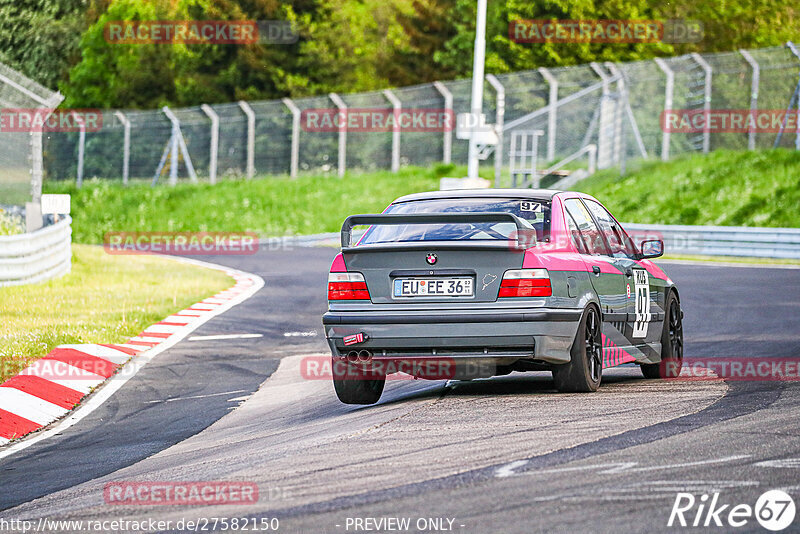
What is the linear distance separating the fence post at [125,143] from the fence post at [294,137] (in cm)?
561

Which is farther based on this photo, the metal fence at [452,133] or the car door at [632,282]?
the metal fence at [452,133]

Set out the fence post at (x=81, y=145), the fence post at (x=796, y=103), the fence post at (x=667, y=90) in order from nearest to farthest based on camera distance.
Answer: the fence post at (x=796, y=103) < the fence post at (x=667, y=90) < the fence post at (x=81, y=145)

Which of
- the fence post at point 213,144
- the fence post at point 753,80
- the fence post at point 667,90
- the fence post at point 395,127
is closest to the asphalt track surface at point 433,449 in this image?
the fence post at point 753,80

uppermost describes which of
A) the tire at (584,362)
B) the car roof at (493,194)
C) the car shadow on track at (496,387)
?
the car roof at (493,194)

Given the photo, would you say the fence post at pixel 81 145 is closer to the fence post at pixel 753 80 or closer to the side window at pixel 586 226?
the fence post at pixel 753 80

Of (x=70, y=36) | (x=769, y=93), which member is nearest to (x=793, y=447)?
(x=769, y=93)

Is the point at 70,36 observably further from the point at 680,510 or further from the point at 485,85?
the point at 680,510

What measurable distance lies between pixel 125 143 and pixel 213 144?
3.17 metres

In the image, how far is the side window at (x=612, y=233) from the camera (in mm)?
10328

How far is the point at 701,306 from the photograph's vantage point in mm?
16672

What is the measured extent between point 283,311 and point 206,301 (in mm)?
1810

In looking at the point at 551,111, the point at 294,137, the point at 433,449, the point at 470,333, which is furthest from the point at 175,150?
the point at 433,449

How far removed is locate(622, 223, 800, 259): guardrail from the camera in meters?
27.0

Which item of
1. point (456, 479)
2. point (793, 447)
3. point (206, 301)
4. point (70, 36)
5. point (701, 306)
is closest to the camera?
point (456, 479)
